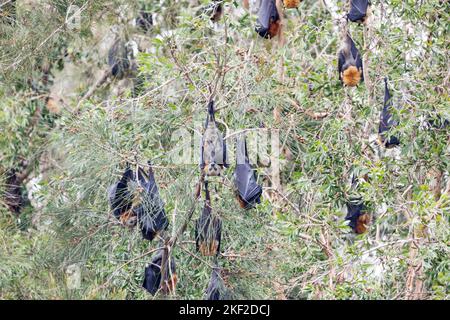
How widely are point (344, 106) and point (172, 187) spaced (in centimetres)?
154

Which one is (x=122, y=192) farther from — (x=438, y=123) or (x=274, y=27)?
(x=438, y=123)

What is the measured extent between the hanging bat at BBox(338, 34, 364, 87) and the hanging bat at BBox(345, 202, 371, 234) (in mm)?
801

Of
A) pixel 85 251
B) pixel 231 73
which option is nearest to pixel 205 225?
pixel 85 251

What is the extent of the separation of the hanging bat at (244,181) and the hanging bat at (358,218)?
1136 millimetres

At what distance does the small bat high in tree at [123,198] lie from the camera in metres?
5.72

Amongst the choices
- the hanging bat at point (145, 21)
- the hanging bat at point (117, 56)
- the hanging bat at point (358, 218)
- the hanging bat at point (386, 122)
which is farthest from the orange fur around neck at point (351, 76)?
the hanging bat at point (117, 56)

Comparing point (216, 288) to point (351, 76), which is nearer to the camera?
point (216, 288)

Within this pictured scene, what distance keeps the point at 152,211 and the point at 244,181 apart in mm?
507

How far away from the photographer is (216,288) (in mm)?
5488

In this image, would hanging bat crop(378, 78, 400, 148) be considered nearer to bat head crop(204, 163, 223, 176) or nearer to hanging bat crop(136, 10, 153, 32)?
bat head crop(204, 163, 223, 176)

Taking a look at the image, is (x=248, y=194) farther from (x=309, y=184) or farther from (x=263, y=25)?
(x=263, y=25)

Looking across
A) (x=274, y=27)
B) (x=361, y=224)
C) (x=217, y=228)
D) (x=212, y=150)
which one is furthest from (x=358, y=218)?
(x=212, y=150)

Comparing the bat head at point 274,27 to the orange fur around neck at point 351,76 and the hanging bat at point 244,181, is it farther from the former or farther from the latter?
the hanging bat at point 244,181

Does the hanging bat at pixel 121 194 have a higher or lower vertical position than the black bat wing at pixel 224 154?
lower
